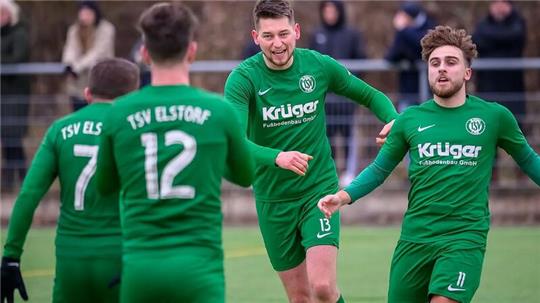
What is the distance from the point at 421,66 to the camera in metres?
16.5

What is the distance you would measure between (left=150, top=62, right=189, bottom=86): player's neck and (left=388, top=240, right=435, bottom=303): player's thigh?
7.14 ft

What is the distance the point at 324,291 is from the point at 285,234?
605mm

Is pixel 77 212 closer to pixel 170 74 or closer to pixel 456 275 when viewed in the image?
pixel 170 74

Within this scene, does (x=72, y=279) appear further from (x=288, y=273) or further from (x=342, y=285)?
(x=342, y=285)

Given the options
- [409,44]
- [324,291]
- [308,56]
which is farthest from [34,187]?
[409,44]

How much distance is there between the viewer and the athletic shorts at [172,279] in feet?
18.1

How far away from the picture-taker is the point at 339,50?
54.0ft

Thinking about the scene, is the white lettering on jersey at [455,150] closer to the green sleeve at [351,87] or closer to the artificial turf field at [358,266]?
the green sleeve at [351,87]

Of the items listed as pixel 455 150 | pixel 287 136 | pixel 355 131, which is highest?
pixel 455 150

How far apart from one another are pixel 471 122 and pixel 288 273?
1887 mm

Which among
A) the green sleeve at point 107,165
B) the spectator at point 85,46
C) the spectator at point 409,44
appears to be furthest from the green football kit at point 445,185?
the spectator at point 85,46

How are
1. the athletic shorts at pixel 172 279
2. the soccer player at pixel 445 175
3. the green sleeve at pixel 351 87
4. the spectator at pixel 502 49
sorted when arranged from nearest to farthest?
the athletic shorts at pixel 172 279 → the soccer player at pixel 445 175 → the green sleeve at pixel 351 87 → the spectator at pixel 502 49

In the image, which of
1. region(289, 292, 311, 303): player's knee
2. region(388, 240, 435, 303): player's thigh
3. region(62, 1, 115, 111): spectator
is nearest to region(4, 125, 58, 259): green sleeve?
region(388, 240, 435, 303): player's thigh

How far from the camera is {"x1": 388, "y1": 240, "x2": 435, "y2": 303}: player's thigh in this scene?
23.5 feet
